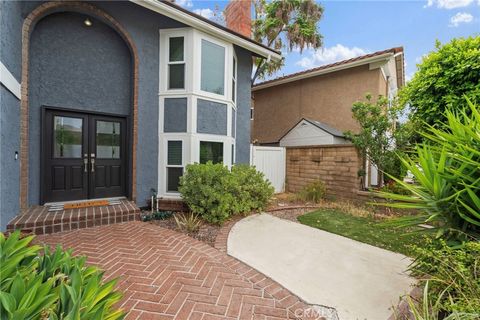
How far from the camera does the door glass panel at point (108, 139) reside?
Answer: 651cm

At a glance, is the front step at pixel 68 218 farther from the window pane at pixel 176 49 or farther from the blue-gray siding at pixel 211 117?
the window pane at pixel 176 49

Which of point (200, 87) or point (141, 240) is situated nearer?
point (141, 240)

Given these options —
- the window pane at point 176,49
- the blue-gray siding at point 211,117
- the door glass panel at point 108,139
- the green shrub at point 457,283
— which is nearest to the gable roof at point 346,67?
the blue-gray siding at point 211,117

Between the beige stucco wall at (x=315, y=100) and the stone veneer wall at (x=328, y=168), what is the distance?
3.62m

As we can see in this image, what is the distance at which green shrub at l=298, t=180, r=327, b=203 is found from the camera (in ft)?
25.4

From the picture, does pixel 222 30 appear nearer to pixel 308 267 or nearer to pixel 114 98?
pixel 114 98

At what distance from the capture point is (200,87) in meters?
6.86

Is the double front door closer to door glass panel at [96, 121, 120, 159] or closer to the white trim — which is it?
door glass panel at [96, 121, 120, 159]

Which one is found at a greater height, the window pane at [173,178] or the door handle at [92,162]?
the door handle at [92,162]

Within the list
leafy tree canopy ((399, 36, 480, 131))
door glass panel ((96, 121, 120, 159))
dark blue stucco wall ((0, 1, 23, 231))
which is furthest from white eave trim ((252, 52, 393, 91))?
dark blue stucco wall ((0, 1, 23, 231))

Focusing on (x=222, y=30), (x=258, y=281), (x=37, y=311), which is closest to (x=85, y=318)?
(x=37, y=311)

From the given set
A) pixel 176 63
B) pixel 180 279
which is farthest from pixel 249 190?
pixel 176 63

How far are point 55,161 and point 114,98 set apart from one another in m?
2.33
